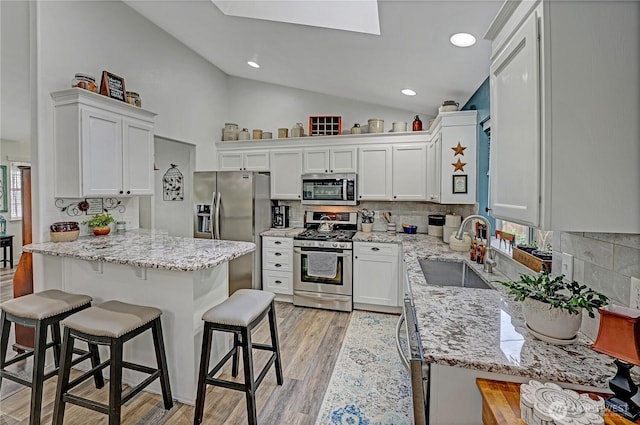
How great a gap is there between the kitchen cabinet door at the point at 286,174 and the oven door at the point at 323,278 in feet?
3.02

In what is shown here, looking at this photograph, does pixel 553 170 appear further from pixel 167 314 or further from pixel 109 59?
pixel 109 59

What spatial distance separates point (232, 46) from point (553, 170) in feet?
12.0

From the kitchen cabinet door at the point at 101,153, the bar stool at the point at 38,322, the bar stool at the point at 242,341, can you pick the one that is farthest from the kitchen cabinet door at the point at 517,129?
the kitchen cabinet door at the point at 101,153

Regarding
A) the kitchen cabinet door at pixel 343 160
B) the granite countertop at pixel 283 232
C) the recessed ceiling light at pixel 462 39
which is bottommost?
the granite countertop at pixel 283 232

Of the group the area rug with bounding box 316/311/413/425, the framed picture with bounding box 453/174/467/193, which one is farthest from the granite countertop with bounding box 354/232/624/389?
the framed picture with bounding box 453/174/467/193

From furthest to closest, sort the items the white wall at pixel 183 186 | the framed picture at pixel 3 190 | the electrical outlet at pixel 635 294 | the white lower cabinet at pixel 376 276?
the framed picture at pixel 3 190 → the white wall at pixel 183 186 → the white lower cabinet at pixel 376 276 → the electrical outlet at pixel 635 294

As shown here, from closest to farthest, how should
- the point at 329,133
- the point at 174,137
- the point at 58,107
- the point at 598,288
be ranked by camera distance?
1. the point at 598,288
2. the point at 58,107
3. the point at 174,137
4. the point at 329,133

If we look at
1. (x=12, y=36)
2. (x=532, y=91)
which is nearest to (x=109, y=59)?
(x=12, y=36)

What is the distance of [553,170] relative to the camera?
0.96 meters

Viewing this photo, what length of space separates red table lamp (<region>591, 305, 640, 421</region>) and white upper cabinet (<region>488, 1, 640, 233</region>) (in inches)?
10.8

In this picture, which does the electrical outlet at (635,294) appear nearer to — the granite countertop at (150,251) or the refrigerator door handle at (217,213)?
the granite countertop at (150,251)

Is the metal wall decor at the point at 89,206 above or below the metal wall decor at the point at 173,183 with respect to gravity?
below

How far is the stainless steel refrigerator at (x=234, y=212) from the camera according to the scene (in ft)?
12.9

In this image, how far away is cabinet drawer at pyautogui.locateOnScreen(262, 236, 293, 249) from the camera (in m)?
3.93
